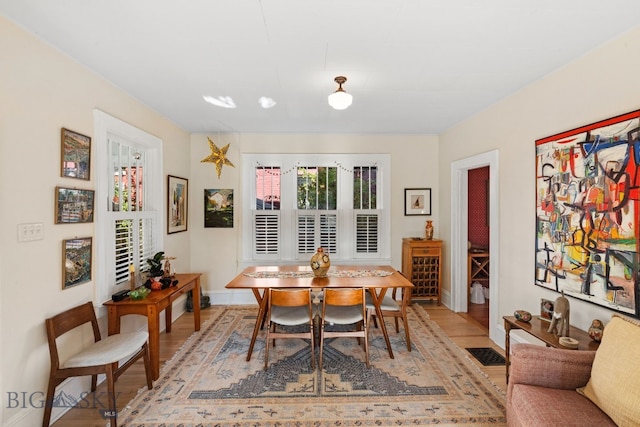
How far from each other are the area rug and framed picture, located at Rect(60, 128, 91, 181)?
186 cm

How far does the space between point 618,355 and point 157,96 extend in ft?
13.6

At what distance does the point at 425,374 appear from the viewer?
2742mm

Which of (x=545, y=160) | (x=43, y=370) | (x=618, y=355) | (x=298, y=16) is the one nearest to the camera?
(x=618, y=355)

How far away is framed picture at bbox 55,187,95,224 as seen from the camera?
2.23m

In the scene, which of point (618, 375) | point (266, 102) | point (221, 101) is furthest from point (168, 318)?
point (618, 375)

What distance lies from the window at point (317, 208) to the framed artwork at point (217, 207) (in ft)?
0.90

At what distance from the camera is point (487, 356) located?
3.09 metres

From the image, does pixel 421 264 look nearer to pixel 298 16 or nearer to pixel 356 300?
pixel 356 300

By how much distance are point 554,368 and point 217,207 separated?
4343 millimetres

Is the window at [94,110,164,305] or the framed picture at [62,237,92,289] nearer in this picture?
the framed picture at [62,237,92,289]

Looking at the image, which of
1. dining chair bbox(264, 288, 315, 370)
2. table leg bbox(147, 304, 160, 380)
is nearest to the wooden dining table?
dining chair bbox(264, 288, 315, 370)

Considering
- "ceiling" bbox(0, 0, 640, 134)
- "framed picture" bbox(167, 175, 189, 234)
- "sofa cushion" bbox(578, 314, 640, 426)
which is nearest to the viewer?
"sofa cushion" bbox(578, 314, 640, 426)

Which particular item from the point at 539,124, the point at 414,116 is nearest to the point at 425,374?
the point at 539,124

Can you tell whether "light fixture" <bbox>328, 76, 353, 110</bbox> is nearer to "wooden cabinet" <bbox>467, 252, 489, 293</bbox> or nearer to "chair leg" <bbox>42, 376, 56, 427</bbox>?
"chair leg" <bbox>42, 376, 56, 427</bbox>
